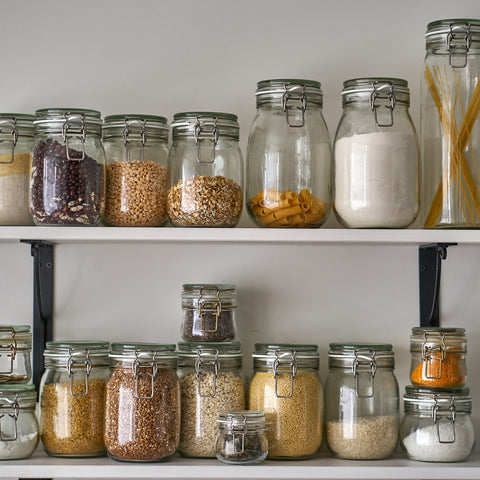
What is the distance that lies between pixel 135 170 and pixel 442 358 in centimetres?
60

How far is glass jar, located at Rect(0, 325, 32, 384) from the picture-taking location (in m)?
1.32

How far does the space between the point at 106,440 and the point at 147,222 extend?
36 centimetres

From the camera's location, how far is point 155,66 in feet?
4.80

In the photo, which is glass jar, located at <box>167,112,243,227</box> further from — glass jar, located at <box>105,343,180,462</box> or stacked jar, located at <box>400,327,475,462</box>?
stacked jar, located at <box>400,327,475,462</box>

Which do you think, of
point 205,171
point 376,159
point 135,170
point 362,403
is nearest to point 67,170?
point 135,170

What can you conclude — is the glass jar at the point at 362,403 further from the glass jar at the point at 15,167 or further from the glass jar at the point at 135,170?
the glass jar at the point at 15,167

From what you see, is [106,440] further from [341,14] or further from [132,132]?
[341,14]

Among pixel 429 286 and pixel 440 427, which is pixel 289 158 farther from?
pixel 440 427

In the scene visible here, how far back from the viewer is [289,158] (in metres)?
1.29

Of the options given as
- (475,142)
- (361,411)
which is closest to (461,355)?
(361,411)

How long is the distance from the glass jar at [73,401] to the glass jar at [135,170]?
0.23 meters

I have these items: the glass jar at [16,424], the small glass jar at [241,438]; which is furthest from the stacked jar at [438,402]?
the glass jar at [16,424]

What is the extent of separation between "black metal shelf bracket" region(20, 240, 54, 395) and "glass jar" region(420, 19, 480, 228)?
0.68 meters

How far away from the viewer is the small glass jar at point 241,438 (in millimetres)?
1208
